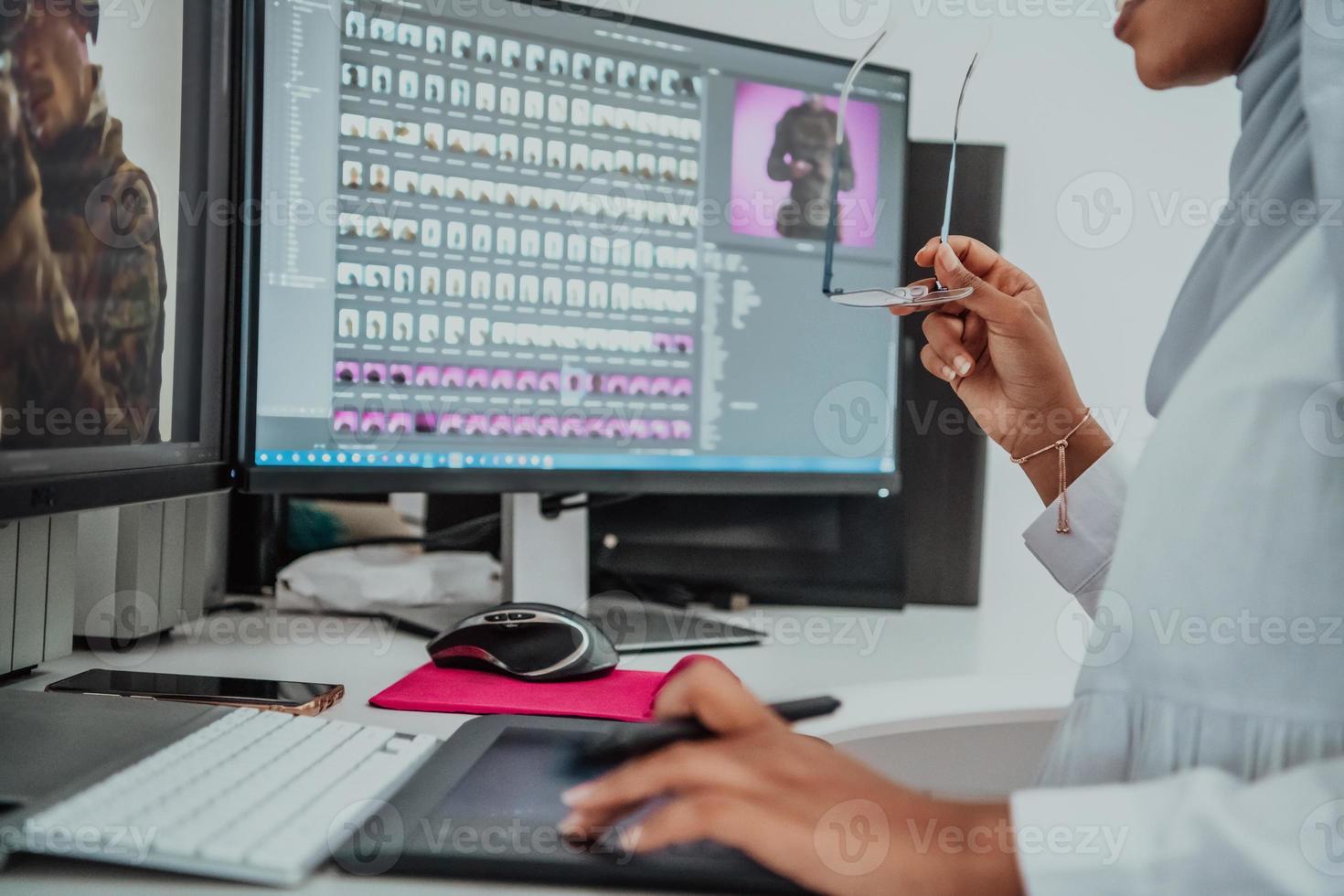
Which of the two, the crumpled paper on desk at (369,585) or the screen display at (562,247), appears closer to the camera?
the screen display at (562,247)

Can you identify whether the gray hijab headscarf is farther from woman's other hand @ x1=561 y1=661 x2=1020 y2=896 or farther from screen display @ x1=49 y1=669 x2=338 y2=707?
screen display @ x1=49 y1=669 x2=338 y2=707

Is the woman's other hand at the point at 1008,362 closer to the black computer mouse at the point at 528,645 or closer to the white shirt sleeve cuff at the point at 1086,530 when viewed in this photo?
the white shirt sleeve cuff at the point at 1086,530

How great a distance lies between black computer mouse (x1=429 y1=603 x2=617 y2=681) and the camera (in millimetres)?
667

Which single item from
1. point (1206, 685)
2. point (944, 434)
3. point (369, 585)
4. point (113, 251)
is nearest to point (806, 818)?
point (1206, 685)

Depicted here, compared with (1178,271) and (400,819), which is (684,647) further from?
(1178,271)

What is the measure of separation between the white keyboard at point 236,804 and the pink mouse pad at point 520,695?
111 mm

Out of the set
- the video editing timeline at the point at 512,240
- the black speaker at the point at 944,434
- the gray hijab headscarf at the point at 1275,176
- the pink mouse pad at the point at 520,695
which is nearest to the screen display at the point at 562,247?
the video editing timeline at the point at 512,240

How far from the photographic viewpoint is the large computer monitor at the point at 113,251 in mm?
491

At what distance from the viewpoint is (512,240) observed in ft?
2.69

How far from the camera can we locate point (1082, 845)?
36cm

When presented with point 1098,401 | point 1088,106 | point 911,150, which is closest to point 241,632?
point 911,150

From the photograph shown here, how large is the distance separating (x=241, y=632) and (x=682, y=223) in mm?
528

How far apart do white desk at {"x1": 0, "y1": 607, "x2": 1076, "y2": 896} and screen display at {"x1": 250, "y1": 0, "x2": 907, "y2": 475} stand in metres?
0.16

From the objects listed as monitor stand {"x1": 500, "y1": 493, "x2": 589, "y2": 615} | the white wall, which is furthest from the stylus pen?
the white wall
